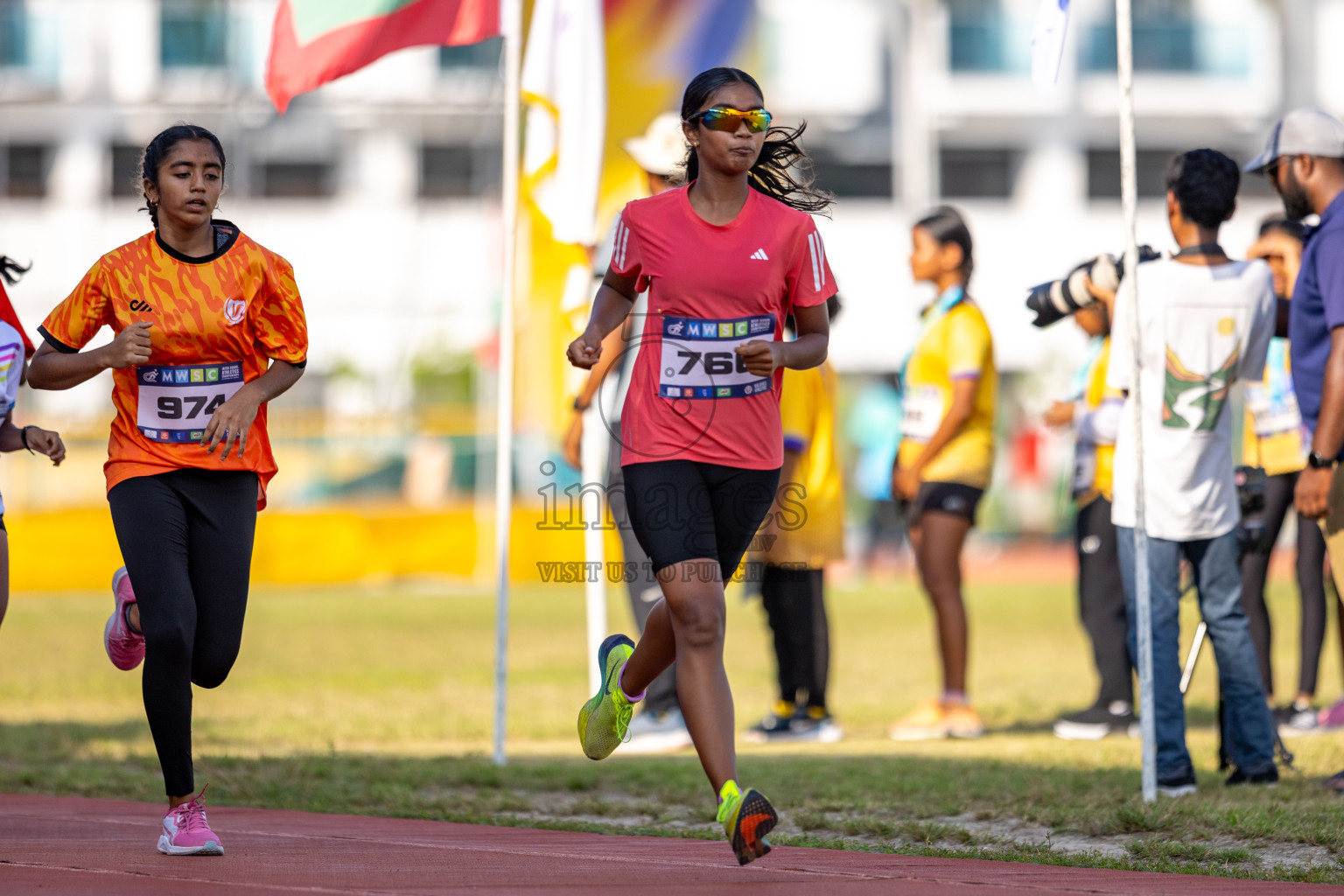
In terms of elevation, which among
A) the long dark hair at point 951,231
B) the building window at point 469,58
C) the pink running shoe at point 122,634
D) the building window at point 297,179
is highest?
the building window at point 469,58

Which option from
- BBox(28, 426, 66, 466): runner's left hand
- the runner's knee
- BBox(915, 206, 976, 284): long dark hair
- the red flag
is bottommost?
the runner's knee

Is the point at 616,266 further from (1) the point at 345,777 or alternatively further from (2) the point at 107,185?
(2) the point at 107,185

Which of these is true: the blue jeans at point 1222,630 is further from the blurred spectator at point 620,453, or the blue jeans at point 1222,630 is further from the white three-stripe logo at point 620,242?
the white three-stripe logo at point 620,242

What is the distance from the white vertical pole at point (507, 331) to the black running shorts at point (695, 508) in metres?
2.43

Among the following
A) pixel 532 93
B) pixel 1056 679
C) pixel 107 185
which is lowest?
pixel 1056 679

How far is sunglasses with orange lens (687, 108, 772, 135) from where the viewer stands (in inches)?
190

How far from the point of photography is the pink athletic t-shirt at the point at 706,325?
483 centimetres

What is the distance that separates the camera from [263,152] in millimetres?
39281

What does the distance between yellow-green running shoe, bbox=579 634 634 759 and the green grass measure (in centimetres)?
48

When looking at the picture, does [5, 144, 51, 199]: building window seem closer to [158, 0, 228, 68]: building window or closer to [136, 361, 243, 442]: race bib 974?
[158, 0, 228, 68]: building window

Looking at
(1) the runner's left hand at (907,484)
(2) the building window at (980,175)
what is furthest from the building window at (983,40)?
(1) the runner's left hand at (907,484)

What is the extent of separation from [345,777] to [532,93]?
314cm

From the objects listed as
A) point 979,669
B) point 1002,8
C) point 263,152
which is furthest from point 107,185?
point 979,669

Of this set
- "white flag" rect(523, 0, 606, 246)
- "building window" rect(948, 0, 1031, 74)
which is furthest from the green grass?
"building window" rect(948, 0, 1031, 74)
